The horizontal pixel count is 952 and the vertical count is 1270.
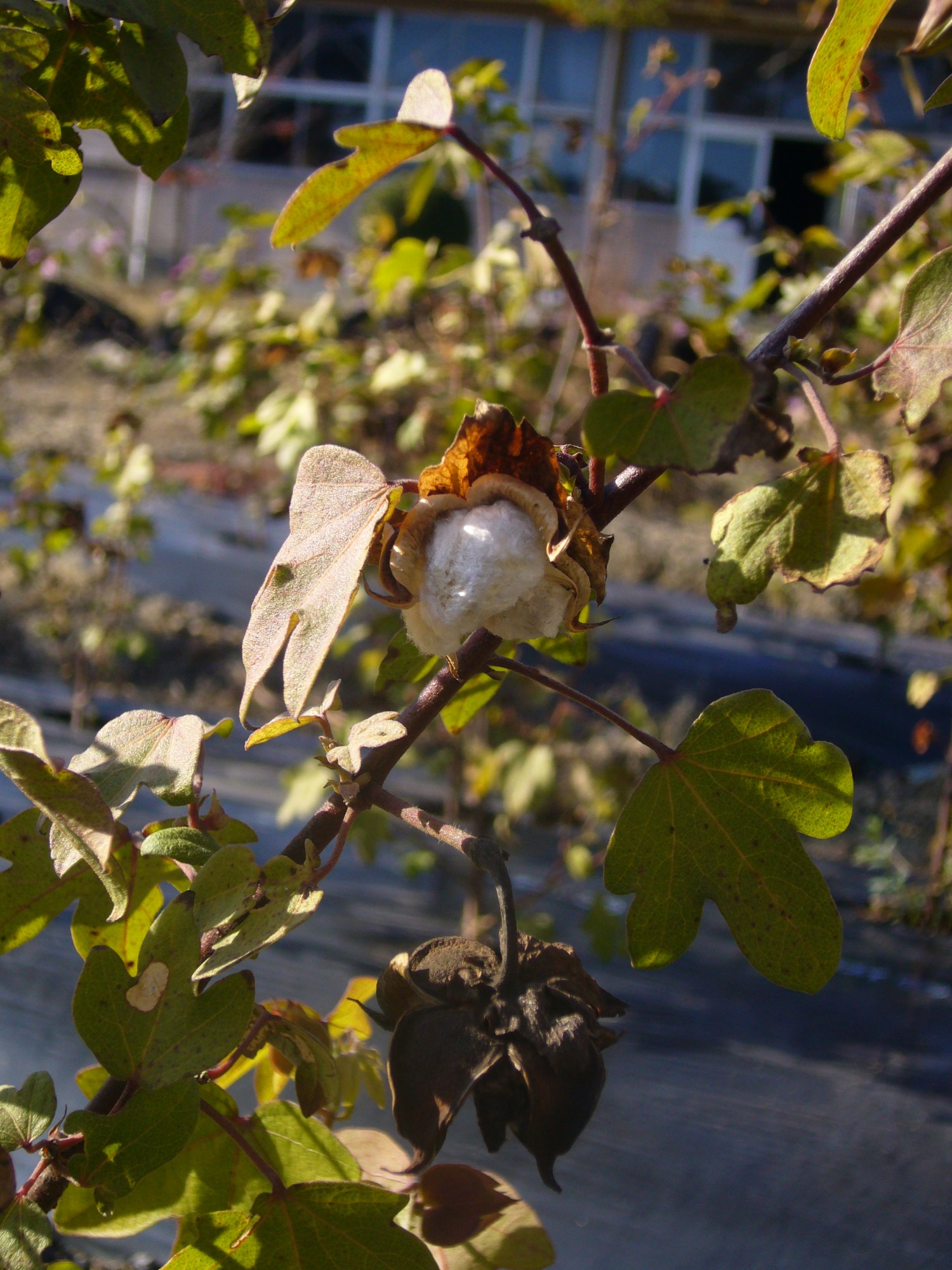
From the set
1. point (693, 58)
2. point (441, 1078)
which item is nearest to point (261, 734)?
point (441, 1078)

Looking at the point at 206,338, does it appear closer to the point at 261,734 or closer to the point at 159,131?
the point at 159,131

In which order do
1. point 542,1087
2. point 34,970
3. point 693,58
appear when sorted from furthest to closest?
point 693,58 → point 34,970 → point 542,1087

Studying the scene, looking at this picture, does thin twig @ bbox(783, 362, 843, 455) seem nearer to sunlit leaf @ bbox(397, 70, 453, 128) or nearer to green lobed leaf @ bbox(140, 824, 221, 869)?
sunlit leaf @ bbox(397, 70, 453, 128)

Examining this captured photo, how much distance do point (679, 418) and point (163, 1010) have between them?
295 millimetres

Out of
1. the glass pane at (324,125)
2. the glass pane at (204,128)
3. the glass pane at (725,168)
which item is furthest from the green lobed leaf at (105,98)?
the glass pane at (725,168)

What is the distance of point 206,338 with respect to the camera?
2.09 meters

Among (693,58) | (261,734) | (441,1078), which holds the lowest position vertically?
(441,1078)

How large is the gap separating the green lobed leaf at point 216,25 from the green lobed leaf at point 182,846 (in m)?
0.30

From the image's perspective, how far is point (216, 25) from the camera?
42 cm

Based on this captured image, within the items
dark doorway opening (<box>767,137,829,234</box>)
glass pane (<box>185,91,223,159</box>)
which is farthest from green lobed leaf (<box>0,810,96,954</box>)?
dark doorway opening (<box>767,137,829,234</box>)

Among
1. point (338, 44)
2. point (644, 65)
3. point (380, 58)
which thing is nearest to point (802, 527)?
point (644, 65)

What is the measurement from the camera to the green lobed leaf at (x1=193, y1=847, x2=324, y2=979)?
0.38 meters

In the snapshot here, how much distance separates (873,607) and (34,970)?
5.09ft

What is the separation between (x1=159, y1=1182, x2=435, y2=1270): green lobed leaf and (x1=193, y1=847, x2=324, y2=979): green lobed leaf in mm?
106
